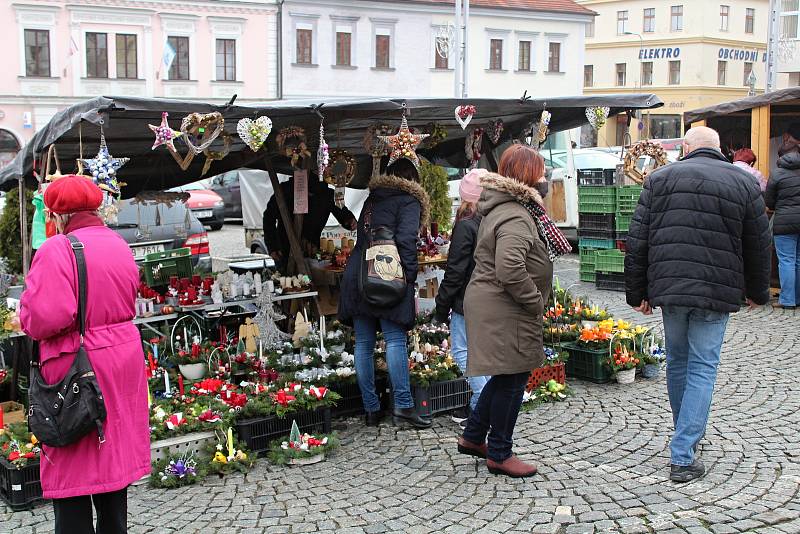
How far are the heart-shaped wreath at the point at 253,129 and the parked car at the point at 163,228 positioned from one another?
21.1 ft

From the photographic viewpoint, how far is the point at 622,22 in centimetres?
4944

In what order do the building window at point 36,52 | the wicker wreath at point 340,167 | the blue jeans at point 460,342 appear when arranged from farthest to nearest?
the building window at point 36,52, the wicker wreath at point 340,167, the blue jeans at point 460,342

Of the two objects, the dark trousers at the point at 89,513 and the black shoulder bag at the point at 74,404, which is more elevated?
the black shoulder bag at the point at 74,404

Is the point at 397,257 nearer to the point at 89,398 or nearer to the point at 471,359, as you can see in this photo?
the point at 471,359

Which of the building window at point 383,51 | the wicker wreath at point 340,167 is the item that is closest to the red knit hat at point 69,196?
the wicker wreath at point 340,167

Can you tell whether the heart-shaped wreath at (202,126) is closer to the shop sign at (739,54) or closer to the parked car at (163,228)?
the parked car at (163,228)

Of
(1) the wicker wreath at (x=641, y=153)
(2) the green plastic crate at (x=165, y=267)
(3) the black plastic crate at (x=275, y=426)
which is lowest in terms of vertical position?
(3) the black plastic crate at (x=275, y=426)

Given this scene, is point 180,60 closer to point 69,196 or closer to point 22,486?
point 22,486

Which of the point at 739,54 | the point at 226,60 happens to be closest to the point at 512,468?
the point at 226,60

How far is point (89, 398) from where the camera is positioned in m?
3.57

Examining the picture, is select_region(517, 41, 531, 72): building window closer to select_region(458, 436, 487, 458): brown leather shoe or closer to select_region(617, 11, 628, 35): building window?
select_region(617, 11, 628, 35): building window

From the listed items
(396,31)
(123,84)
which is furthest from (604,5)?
(123,84)

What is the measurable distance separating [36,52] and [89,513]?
32147 mm

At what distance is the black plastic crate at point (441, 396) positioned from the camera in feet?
20.7
